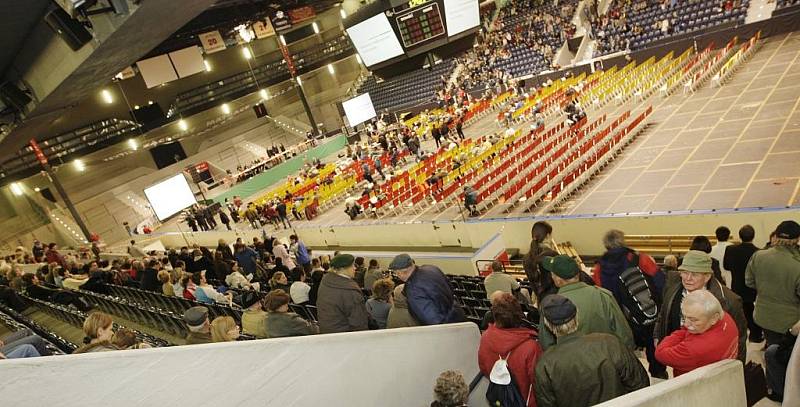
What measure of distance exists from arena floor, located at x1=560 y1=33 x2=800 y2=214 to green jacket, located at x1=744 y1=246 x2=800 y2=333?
6.42m

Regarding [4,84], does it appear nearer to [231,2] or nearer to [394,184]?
[394,184]

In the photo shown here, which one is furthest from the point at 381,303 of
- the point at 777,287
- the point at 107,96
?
the point at 107,96

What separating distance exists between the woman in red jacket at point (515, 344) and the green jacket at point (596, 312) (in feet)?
1.23

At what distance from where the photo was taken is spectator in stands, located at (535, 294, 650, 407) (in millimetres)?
2477

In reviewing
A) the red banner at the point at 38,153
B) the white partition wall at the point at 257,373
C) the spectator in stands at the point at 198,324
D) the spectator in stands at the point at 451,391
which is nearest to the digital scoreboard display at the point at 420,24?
the red banner at the point at 38,153

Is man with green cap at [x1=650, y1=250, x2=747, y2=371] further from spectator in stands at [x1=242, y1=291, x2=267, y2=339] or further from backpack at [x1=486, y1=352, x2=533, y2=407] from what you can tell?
spectator in stands at [x1=242, y1=291, x2=267, y2=339]

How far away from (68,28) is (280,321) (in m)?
6.09

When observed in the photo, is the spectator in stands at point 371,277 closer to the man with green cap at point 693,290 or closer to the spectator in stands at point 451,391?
the man with green cap at point 693,290

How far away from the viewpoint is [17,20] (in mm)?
8023

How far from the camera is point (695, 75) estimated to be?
17328 millimetres

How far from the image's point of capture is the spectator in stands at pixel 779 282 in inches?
132

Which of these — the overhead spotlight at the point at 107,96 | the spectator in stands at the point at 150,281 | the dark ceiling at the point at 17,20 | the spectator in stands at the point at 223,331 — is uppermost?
the overhead spotlight at the point at 107,96

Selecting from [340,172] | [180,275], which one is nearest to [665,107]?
[340,172]

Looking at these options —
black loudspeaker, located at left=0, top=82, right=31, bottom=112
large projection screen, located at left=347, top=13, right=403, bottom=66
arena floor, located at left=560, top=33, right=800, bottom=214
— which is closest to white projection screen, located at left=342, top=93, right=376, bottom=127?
large projection screen, located at left=347, top=13, right=403, bottom=66
